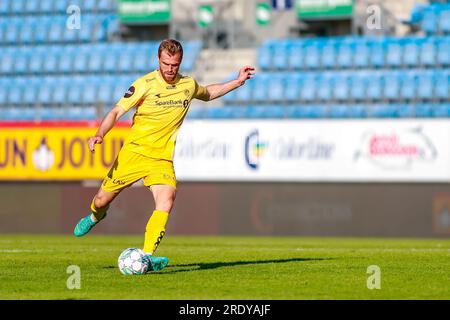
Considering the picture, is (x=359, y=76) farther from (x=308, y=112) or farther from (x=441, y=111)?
(x=441, y=111)

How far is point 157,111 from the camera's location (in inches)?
442

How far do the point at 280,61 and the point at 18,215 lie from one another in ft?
26.7

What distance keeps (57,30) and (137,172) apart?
2118 cm

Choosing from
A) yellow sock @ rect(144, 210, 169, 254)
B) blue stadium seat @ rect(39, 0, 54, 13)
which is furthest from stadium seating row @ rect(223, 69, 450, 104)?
yellow sock @ rect(144, 210, 169, 254)

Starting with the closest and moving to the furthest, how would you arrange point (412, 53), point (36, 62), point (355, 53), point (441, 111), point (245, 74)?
point (245, 74)
point (441, 111)
point (412, 53)
point (355, 53)
point (36, 62)

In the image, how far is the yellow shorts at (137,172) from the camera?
36.4 feet

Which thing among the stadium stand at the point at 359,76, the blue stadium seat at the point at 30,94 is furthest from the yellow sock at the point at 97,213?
the blue stadium seat at the point at 30,94

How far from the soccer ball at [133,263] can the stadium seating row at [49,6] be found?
72.2 feet

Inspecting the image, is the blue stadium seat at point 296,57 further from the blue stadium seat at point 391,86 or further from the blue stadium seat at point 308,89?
the blue stadium seat at point 391,86

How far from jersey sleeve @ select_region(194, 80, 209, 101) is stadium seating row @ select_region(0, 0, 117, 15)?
67.5ft

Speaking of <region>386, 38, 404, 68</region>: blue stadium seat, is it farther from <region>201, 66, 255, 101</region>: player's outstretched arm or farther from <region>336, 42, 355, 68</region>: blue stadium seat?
<region>201, 66, 255, 101</region>: player's outstretched arm

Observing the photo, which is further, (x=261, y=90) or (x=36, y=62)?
(x=36, y=62)

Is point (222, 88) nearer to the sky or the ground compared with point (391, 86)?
nearer to the ground

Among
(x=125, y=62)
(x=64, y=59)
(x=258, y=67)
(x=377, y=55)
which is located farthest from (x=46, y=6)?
(x=377, y=55)
